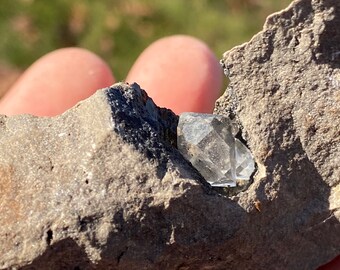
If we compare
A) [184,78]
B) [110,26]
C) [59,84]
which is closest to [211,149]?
[184,78]

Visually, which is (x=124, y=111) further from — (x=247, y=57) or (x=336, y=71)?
(x=336, y=71)

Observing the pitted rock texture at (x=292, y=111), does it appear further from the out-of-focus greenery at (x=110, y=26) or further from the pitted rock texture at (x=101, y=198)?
the out-of-focus greenery at (x=110, y=26)

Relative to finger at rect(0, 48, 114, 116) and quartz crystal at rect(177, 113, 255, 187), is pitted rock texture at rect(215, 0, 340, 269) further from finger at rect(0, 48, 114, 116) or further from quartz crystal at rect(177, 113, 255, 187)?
finger at rect(0, 48, 114, 116)

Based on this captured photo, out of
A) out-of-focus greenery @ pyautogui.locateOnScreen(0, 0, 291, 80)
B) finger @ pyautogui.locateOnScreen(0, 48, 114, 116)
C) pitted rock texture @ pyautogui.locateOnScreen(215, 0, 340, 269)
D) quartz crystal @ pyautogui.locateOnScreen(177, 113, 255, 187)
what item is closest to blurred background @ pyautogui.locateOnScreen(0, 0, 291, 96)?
out-of-focus greenery @ pyautogui.locateOnScreen(0, 0, 291, 80)

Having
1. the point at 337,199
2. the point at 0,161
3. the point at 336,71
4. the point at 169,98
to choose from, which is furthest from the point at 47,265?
the point at 169,98

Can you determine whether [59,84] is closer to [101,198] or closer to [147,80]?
[147,80]

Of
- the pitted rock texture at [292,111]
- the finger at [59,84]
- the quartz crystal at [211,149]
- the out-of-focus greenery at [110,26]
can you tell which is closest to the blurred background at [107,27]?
the out-of-focus greenery at [110,26]
